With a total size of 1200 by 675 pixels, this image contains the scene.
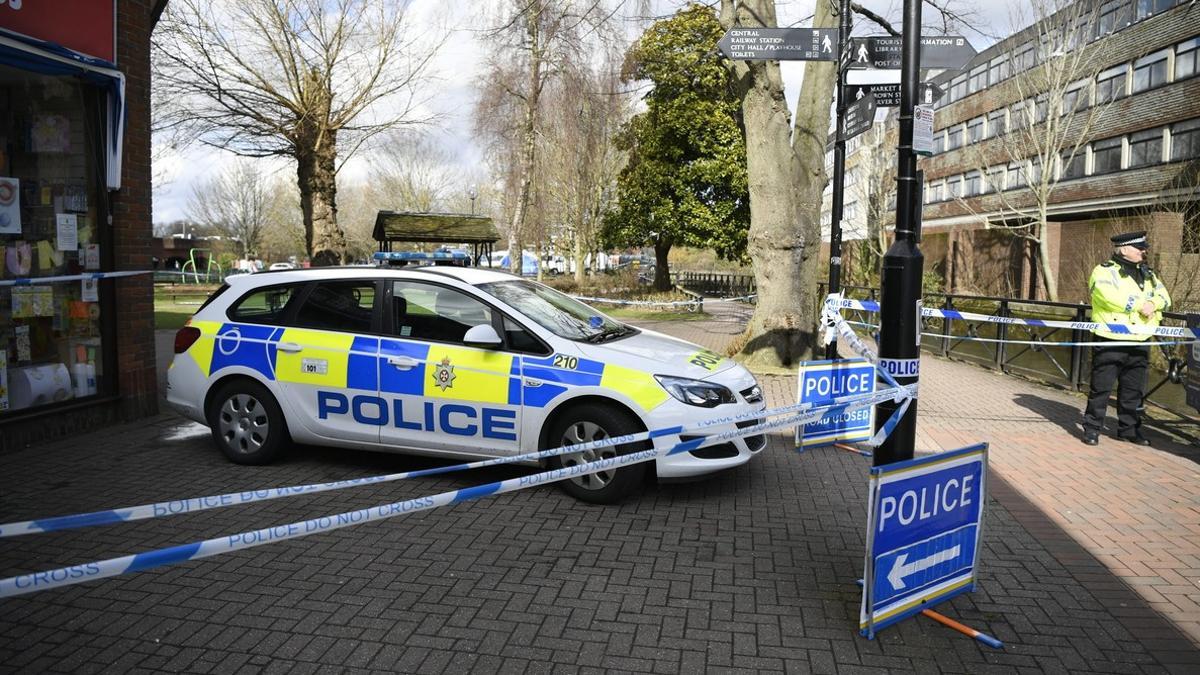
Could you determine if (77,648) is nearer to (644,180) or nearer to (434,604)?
(434,604)

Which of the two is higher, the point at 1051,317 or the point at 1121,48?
the point at 1121,48

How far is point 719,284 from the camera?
39.0 m

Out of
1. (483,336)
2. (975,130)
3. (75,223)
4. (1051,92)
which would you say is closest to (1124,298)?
(483,336)

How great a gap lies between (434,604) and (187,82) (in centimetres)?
2015

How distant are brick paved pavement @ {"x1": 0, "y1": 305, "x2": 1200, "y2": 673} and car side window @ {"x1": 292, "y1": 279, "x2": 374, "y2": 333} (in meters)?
1.14

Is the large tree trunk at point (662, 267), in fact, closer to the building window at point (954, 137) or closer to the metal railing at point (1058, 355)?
the metal railing at point (1058, 355)

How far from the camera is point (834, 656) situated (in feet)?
11.6

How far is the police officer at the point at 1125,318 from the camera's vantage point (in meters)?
7.11

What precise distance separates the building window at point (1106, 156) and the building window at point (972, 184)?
10685mm

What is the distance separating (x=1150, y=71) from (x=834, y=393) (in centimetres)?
3445

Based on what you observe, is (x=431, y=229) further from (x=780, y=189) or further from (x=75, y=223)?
(x=75, y=223)

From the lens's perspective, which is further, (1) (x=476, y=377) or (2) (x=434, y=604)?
(1) (x=476, y=377)

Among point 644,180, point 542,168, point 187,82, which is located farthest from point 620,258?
point 187,82

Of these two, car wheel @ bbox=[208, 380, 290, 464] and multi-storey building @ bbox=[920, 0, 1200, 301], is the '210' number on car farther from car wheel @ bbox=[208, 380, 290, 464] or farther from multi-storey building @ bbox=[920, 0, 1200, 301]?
multi-storey building @ bbox=[920, 0, 1200, 301]
